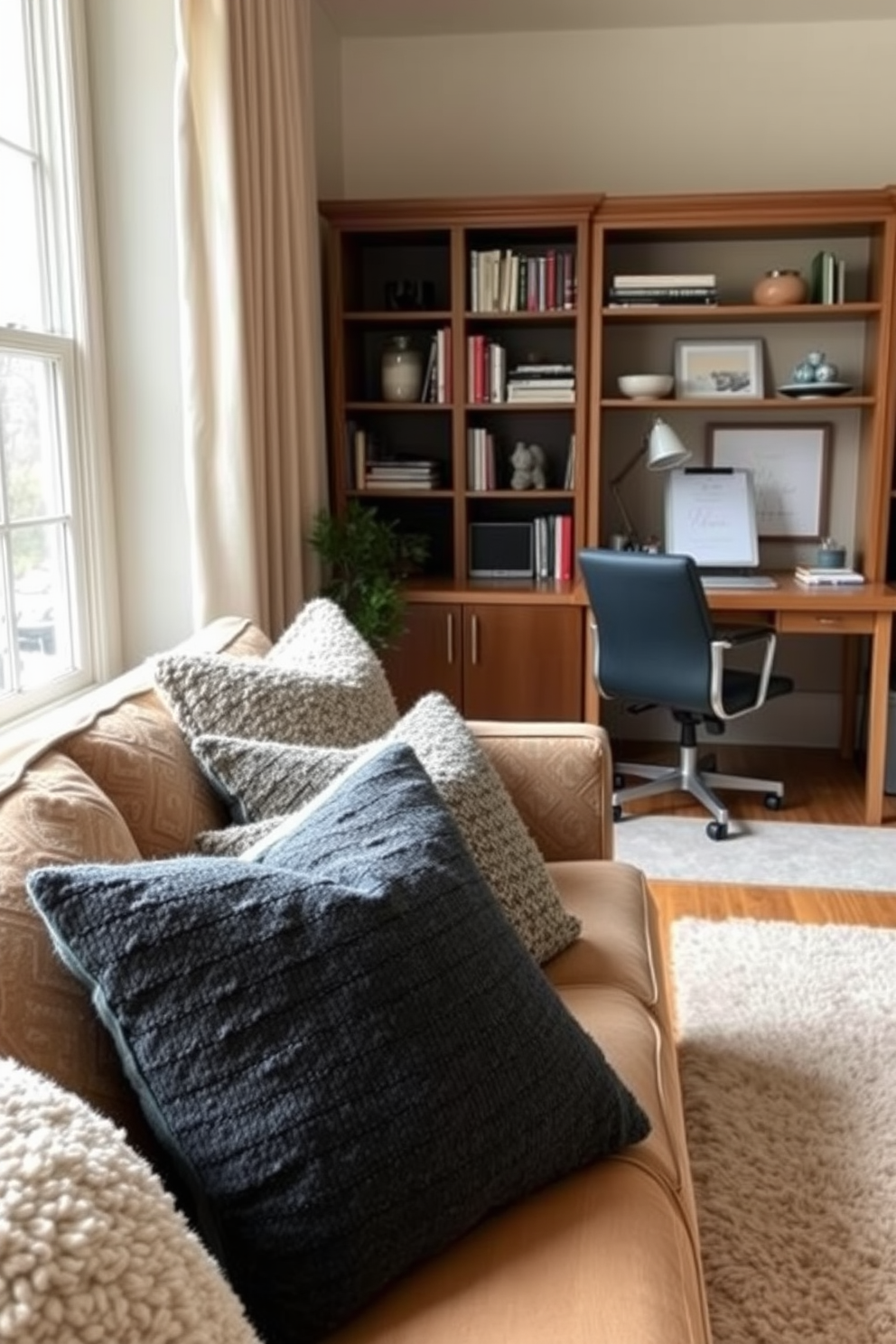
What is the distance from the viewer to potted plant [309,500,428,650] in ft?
11.4

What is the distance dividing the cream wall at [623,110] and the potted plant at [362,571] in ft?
4.78

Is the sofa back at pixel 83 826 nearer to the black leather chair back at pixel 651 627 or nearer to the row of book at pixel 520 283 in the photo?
the black leather chair back at pixel 651 627

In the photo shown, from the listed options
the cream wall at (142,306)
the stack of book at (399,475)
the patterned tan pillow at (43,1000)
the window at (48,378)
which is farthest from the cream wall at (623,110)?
the patterned tan pillow at (43,1000)

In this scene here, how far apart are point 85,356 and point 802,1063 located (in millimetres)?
2075

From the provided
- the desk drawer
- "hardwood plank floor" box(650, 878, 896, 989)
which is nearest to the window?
"hardwood plank floor" box(650, 878, 896, 989)

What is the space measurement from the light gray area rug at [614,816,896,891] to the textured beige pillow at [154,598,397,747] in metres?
1.56

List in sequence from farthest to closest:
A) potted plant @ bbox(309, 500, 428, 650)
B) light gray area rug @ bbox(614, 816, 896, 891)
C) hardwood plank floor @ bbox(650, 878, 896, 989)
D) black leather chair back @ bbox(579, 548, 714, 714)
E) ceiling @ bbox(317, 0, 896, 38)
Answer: ceiling @ bbox(317, 0, 896, 38) → potted plant @ bbox(309, 500, 428, 650) → black leather chair back @ bbox(579, 548, 714, 714) → light gray area rug @ bbox(614, 816, 896, 891) → hardwood plank floor @ bbox(650, 878, 896, 989)

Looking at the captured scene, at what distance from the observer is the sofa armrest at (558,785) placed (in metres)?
2.03

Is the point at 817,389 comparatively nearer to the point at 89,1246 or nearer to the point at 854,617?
the point at 854,617

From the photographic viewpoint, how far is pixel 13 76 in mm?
2385

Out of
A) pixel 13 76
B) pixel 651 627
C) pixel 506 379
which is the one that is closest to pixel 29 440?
pixel 13 76

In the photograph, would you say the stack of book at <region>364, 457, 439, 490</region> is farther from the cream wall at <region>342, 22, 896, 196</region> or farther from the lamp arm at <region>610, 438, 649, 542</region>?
the cream wall at <region>342, 22, 896, 196</region>

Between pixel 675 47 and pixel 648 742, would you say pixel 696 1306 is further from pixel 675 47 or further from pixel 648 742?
pixel 675 47

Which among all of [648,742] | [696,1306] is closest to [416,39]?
[648,742]
